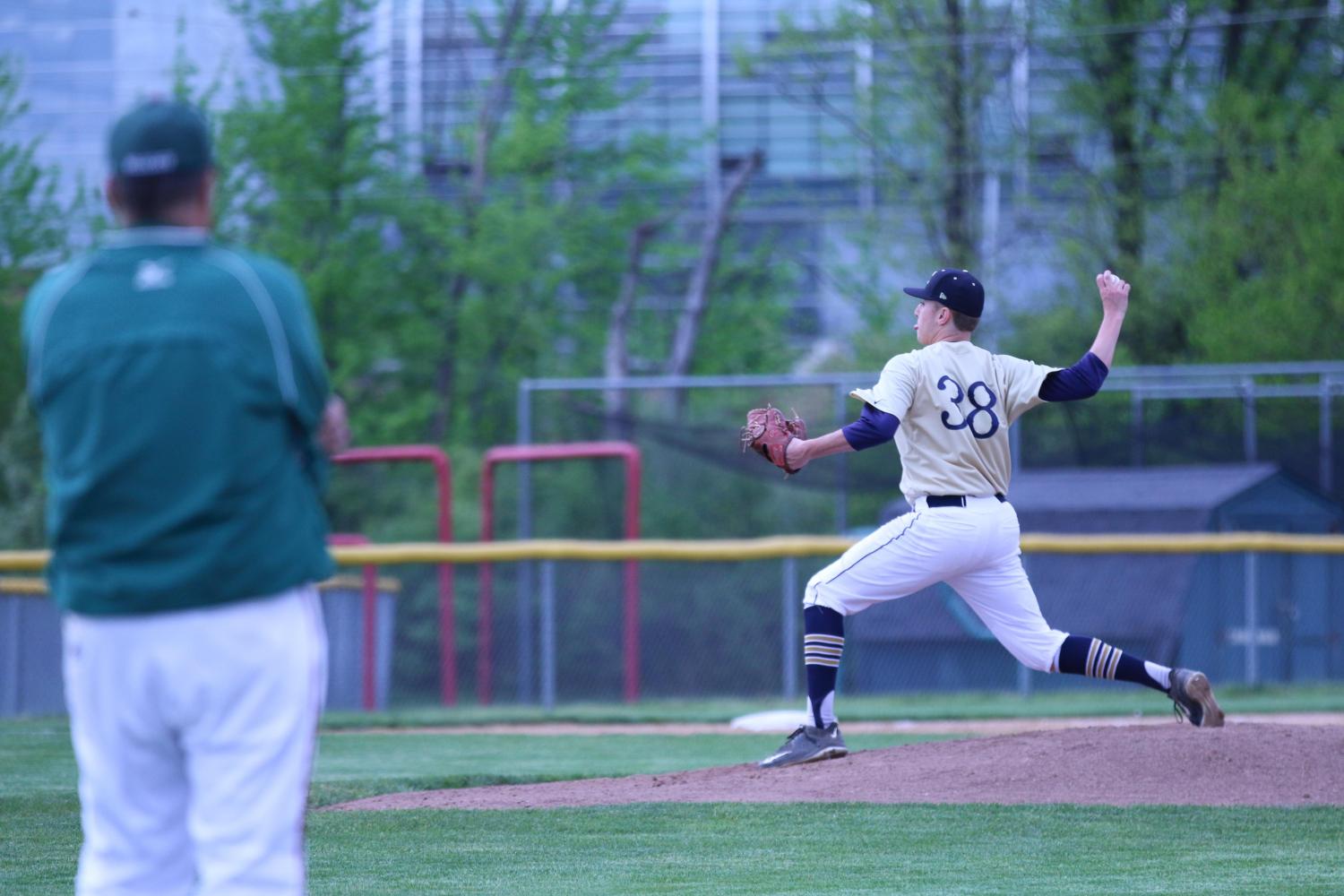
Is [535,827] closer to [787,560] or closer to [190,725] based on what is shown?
[190,725]

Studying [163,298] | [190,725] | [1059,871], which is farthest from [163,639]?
[1059,871]

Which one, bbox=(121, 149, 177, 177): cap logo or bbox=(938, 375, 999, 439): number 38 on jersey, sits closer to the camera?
bbox=(121, 149, 177, 177): cap logo

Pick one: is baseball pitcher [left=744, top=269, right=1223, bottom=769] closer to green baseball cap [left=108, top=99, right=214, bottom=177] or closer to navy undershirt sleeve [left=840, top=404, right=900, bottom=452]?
navy undershirt sleeve [left=840, top=404, right=900, bottom=452]

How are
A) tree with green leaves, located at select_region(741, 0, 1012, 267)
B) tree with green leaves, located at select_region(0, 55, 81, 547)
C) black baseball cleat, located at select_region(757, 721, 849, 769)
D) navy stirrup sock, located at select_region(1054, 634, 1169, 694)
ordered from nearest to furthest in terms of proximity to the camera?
navy stirrup sock, located at select_region(1054, 634, 1169, 694)
black baseball cleat, located at select_region(757, 721, 849, 769)
tree with green leaves, located at select_region(0, 55, 81, 547)
tree with green leaves, located at select_region(741, 0, 1012, 267)

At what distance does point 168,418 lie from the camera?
2844mm

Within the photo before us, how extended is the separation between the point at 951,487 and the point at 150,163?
4363mm

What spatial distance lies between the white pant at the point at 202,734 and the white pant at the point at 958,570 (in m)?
4.10

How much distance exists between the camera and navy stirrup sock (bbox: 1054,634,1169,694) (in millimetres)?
6887

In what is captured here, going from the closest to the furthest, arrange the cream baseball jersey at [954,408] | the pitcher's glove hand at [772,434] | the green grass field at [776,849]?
the green grass field at [776,849] → the cream baseball jersey at [954,408] → the pitcher's glove hand at [772,434]

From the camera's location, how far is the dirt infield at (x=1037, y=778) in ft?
21.2

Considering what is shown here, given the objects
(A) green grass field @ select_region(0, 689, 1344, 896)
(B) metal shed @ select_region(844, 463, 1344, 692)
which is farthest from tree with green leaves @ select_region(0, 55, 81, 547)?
(A) green grass field @ select_region(0, 689, 1344, 896)

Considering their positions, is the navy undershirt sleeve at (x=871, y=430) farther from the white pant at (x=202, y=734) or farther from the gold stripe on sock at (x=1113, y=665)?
the white pant at (x=202, y=734)

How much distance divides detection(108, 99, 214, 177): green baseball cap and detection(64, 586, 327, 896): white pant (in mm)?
764

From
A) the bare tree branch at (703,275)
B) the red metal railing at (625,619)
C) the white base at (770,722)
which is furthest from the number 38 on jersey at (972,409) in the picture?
the bare tree branch at (703,275)
